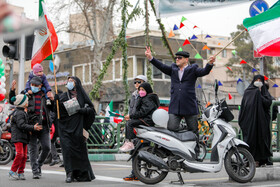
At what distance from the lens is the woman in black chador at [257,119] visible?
868cm

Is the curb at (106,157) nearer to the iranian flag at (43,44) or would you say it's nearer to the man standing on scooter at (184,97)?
the iranian flag at (43,44)

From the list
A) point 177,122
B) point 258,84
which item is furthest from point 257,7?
point 177,122

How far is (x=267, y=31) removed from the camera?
6934mm

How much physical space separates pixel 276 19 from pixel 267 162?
117 inches

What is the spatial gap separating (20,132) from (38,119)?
0.40 m

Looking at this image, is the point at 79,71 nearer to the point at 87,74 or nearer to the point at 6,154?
the point at 87,74

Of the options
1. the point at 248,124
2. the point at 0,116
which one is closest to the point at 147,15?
the point at 0,116

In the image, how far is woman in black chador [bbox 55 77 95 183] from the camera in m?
7.59

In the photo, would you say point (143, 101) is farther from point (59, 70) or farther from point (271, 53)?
point (59, 70)

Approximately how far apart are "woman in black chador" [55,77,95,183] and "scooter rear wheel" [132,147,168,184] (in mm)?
1084

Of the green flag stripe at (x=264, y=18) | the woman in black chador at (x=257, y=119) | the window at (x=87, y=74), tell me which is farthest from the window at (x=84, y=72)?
the green flag stripe at (x=264, y=18)

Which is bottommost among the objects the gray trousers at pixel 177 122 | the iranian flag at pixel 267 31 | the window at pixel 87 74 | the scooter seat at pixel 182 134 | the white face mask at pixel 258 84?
the scooter seat at pixel 182 134

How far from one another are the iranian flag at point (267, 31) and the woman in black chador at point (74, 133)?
116 inches

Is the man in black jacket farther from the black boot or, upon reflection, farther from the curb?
the curb
